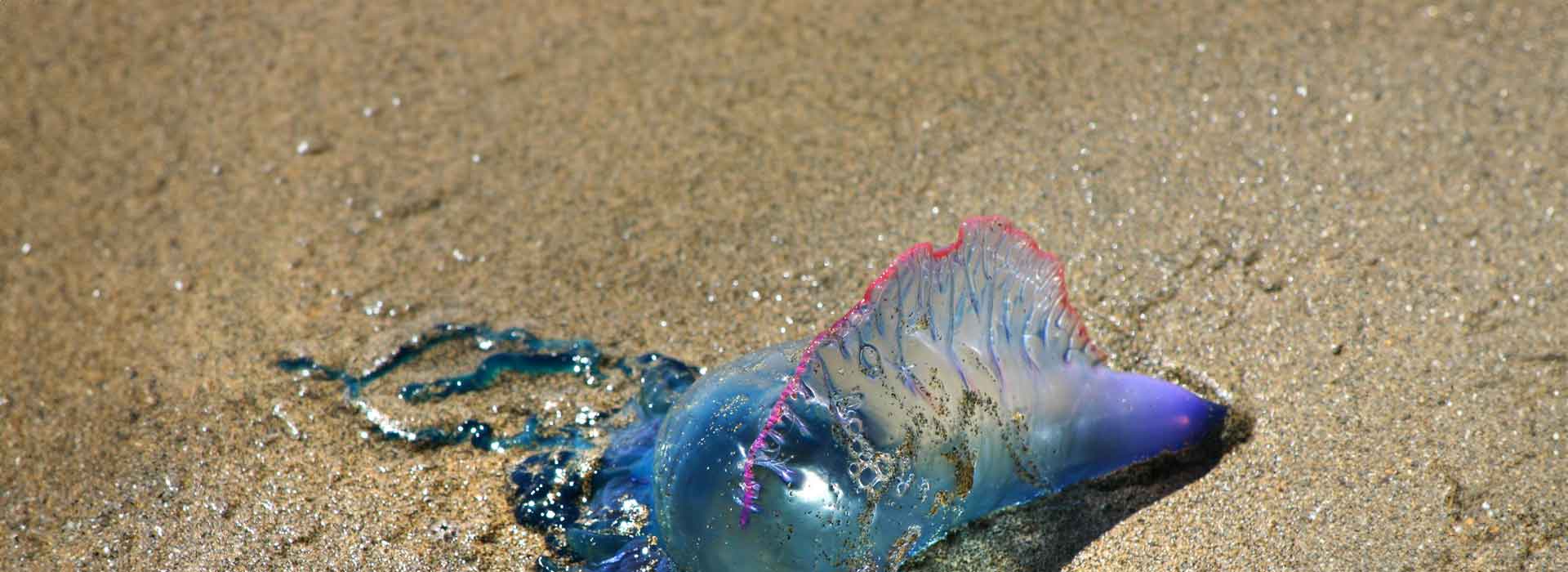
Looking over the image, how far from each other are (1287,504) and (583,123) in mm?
1664

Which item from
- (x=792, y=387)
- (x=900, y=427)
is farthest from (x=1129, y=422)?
(x=792, y=387)

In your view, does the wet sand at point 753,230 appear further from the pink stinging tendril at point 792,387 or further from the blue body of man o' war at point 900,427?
the pink stinging tendril at point 792,387

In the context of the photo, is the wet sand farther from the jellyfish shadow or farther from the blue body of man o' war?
the blue body of man o' war

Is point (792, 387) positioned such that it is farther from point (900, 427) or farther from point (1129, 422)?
point (1129, 422)

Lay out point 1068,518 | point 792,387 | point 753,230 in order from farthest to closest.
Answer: point 753,230, point 1068,518, point 792,387

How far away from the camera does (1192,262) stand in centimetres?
249

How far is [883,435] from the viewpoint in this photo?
1.78m

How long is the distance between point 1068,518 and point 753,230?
91 centimetres

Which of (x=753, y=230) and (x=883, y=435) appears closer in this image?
(x=883, y=435)

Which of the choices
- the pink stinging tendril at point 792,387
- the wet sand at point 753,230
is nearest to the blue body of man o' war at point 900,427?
the pink stinging tendril at point 792,387

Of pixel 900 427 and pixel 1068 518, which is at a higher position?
pixel 900 427

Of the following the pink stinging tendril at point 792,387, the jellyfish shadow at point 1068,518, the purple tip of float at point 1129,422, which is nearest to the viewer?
the pink stinging tendril at point 792,387

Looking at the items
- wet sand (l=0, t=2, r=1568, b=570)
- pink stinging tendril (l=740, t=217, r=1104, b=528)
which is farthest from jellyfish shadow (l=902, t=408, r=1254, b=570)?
pink stinging tendril (l=740, t=217, r=1104, b=528)

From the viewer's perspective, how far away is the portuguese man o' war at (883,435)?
1.75 meters
